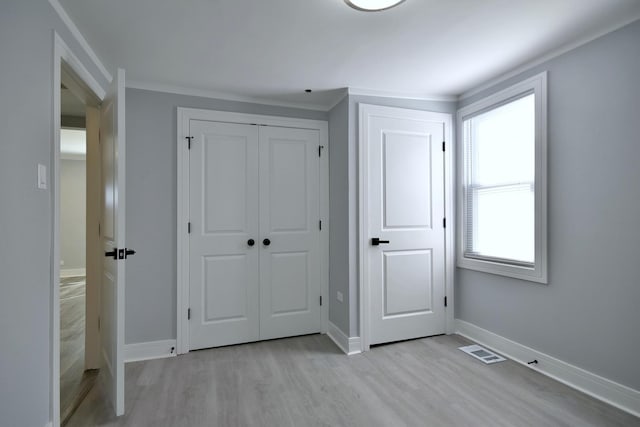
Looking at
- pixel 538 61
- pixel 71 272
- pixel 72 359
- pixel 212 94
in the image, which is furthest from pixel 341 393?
pixel 71 272

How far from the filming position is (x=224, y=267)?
9.95ft

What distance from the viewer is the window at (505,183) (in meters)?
2.46

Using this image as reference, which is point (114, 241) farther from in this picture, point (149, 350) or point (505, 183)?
point (505, 183)

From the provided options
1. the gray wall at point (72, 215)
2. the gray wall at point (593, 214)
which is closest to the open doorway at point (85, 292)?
the gray wall at point (72, 215)

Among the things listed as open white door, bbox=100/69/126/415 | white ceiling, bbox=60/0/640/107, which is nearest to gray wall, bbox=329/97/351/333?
white ceiling, bbox=60/0/640/107

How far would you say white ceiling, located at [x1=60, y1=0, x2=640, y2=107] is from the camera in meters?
1.80

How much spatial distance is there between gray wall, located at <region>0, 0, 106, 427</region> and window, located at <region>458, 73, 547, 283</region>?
3.18m

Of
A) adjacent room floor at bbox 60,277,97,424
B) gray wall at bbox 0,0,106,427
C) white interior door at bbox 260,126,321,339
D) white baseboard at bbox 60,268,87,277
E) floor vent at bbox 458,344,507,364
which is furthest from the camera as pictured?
white baseboard at bbox 60,268,87,277

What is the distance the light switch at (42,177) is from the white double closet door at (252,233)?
4.24 ft

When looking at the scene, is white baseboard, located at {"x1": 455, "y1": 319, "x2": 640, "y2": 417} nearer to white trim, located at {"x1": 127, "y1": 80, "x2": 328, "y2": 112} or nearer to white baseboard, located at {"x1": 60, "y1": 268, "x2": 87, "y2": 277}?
white trim, located at {"x1": 127, "y1": 80, "x2": 328, "y2": 112}

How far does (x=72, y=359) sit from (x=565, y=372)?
3.89 metres

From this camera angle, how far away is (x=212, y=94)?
9.82 ft

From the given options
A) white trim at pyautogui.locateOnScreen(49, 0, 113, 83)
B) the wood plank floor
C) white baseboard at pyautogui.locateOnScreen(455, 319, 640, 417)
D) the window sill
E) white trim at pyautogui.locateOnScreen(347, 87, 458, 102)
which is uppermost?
white trim at pyautogui.locateOnScreen(347, 87, 458, 102)

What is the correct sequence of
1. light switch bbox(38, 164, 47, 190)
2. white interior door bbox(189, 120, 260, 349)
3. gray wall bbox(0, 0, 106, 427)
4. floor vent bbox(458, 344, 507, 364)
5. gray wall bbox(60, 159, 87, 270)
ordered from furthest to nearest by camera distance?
gray wall bbox(60, 159, 87, 270), white interior door bbox(189, 120, 260, 349), floor vent bbox(458, 344, 507, 364), light switch bbox(38, 164, 47, 190), gray wall bbox(0, 0, 106, 427)
